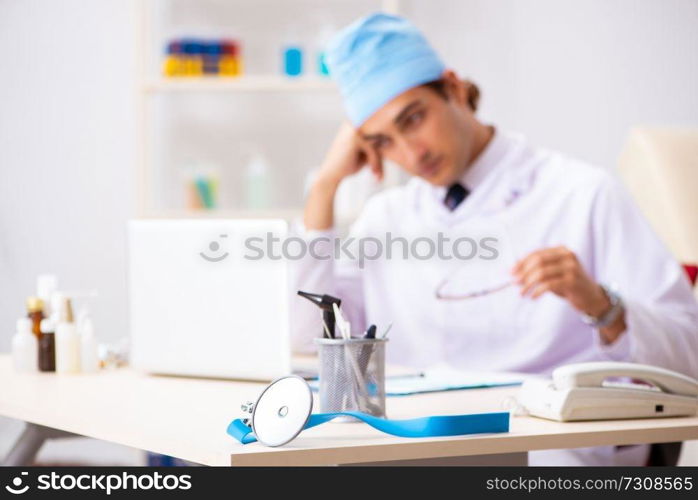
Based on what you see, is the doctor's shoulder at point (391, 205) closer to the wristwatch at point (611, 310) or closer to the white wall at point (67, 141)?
the wristwatch at point (611, 310)

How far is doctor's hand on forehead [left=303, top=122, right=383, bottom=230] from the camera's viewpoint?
2.21 m

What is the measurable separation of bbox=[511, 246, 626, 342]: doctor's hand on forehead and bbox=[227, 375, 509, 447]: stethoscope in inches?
19.4

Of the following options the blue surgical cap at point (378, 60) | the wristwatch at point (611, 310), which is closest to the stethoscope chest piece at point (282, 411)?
the wristwatch at point (611, 310)

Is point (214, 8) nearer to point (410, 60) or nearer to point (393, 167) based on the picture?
point (393, 167)

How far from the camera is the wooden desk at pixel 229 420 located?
1.03m

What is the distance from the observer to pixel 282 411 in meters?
1.06

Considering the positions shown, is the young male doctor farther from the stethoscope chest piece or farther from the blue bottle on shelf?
the blue bottle on shelf

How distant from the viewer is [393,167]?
351 cm

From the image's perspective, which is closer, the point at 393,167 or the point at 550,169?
the point at 550,169
